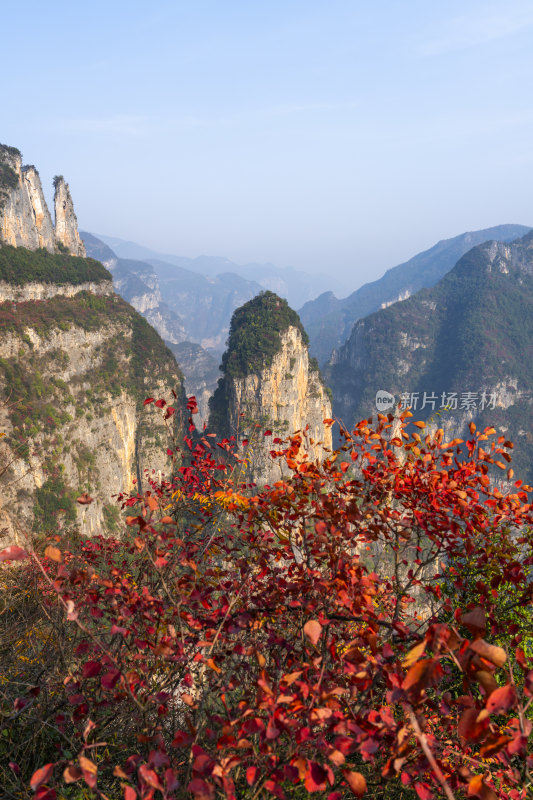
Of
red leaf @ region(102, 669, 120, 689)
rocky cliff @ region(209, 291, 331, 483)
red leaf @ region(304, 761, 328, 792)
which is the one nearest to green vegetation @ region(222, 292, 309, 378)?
rocky cliff @ region(209, 291, 331, 483)

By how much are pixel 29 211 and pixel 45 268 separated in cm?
1057

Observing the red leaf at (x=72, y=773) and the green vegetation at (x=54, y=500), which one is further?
the green vegetation at (x=54, y=500)

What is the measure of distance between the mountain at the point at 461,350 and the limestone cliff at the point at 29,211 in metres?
69.2

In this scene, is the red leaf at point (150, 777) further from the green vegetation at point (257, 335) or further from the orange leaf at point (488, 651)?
the green vegetation at point (257, 335)

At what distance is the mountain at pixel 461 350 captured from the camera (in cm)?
10188

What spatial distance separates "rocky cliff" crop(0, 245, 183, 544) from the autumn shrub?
103 ft

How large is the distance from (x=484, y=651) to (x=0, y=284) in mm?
52344

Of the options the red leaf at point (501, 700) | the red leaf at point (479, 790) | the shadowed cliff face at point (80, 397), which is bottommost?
the shadowed cliff face at point (80, 397)

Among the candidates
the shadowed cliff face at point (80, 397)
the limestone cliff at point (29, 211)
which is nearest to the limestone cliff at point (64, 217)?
the limestone cliff at point (29, 211)

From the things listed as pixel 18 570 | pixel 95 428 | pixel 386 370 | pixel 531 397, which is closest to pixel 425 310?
pixel 386 370

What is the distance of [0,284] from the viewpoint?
44750mm

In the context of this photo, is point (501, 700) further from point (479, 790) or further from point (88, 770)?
point (88, 770)

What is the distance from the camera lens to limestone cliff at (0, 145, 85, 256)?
5247 centimetres

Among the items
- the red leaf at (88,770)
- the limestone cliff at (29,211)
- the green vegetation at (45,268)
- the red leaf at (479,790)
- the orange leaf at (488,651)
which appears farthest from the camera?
the limestone cliff at (29,211)
